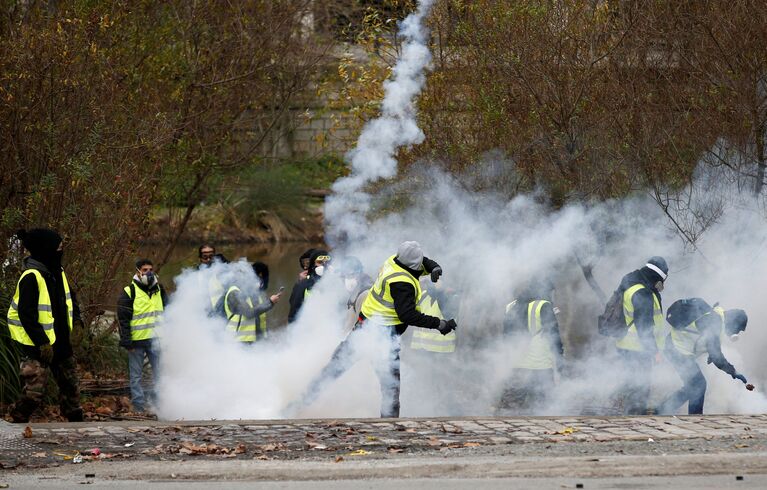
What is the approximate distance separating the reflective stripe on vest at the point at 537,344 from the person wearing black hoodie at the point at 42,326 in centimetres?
414

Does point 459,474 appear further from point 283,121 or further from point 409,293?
point 283,121

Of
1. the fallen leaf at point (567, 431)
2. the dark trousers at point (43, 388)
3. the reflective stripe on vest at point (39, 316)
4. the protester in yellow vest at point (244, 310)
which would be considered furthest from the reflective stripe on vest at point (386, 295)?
the reflective stripe on vest at point (39, 316)

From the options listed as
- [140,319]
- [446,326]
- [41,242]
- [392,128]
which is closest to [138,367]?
[140,319]

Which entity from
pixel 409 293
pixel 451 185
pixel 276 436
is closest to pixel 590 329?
pixel 451 185

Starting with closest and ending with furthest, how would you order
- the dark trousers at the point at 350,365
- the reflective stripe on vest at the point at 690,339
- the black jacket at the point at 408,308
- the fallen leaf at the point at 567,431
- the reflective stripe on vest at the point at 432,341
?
the fallen leaf at the point at 567,431 → the black jacket at the point at 408,308 → the dark trousers at the point at 350,365 → the reflective stripe on vest at the point at 690,339 → the reflective stripe on vest at the point at 432,341

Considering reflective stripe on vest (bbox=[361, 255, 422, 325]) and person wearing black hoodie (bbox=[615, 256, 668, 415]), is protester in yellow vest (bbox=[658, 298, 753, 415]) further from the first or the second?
reflective stripe on vest (bbox=[361, 255, 422, 325])

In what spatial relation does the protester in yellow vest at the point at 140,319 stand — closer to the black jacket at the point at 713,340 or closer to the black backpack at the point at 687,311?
the black backpack at the point at 687,311

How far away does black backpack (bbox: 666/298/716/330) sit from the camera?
1002 centimetres

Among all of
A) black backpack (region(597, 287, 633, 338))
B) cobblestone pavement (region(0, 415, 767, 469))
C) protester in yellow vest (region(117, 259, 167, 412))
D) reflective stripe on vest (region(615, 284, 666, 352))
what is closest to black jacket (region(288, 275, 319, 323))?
protester in yellow vest (region(117, 259, 167, 412))

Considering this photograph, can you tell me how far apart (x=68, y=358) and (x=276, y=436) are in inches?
79.1

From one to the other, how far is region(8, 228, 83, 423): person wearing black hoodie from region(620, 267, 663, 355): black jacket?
497cm

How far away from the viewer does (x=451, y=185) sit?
43.2ft

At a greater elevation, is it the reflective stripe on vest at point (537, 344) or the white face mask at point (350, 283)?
the white face mask at point (350, 283)

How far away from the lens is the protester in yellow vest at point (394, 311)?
372 inches
